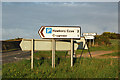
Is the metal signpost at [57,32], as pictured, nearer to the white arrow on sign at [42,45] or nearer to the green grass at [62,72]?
the white arrow on sign at [42,45]

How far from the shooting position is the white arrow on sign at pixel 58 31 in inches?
327

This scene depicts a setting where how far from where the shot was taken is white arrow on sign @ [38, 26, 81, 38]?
27.2 ft

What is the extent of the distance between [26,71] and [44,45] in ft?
5.96

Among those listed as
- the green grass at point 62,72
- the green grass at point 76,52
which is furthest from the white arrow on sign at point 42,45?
the green grass at point 76,52

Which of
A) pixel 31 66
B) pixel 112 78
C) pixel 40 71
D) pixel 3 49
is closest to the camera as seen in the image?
pixel 112 78

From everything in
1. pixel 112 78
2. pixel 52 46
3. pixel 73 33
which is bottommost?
pixel 112 78

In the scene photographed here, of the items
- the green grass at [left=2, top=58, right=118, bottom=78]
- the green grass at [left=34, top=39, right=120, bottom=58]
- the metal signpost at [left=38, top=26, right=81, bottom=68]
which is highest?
the metal signpost at [left=38, top=26, right=81, bottom=68]

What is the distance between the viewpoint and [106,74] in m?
6.90

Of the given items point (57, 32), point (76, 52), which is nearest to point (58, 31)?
point (57, 32)

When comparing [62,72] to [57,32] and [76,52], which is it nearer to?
[57,32]

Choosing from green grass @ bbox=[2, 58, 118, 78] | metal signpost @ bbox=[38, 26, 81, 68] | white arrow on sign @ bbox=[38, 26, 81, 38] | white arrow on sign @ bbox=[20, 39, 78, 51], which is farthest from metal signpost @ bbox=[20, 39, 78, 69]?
green grass @ bbox=[2, 58, 118, 78]

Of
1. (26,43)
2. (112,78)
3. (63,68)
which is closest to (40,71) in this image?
(63,68)

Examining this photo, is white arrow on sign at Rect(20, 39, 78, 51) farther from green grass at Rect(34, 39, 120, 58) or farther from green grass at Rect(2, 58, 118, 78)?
green grass at Rect(34, 39, 120, 58)

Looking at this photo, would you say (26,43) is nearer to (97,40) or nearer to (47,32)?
(47,32)
